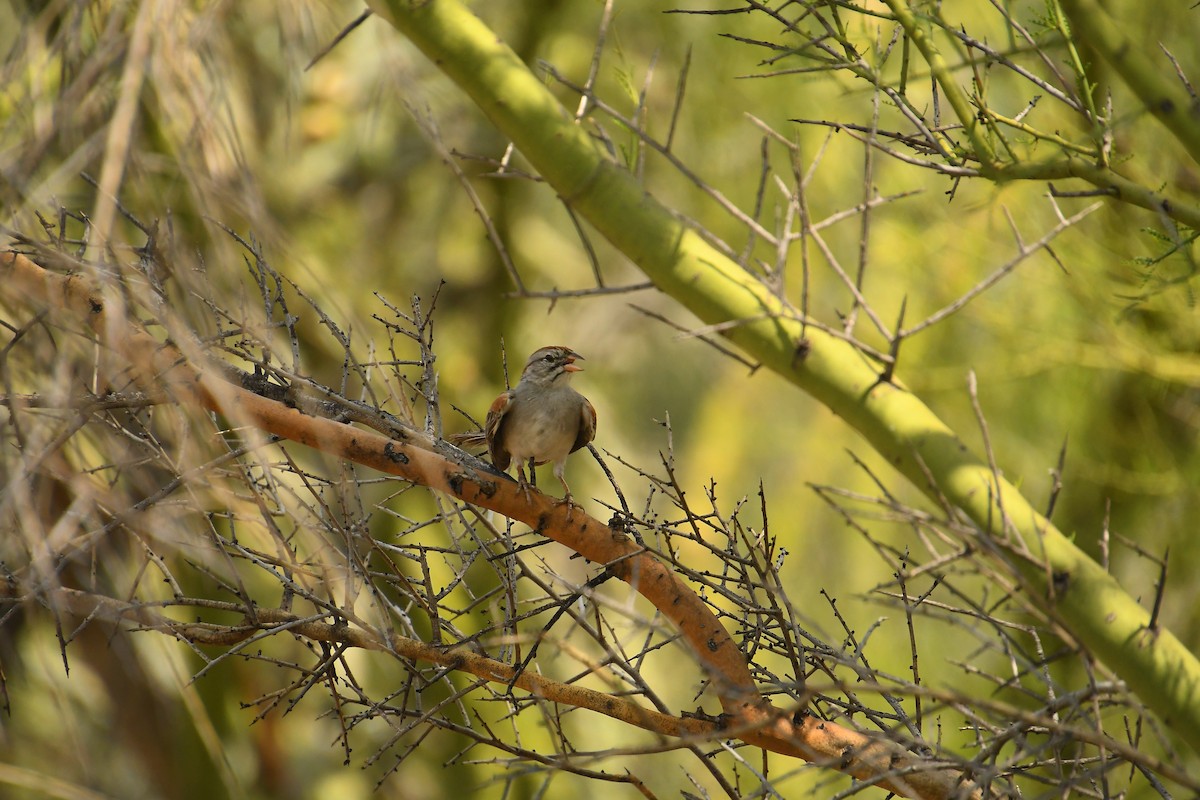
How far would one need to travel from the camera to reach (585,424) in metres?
5.03

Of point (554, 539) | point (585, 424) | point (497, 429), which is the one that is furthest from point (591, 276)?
point (554, 539)

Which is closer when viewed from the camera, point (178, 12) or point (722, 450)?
point (178, 12)

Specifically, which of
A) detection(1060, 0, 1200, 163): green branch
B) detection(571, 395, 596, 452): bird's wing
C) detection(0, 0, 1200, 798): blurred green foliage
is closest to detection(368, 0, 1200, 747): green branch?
detection(0, 0, 1200, 798): blurred green foliage

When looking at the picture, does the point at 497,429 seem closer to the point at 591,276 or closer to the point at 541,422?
the point at 541,422

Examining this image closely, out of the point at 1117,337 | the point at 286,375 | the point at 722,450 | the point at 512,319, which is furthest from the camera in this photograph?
the point at 722,450

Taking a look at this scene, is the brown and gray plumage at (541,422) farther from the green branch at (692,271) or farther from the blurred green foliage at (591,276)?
the green branch at (692,271)

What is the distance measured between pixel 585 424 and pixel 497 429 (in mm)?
400

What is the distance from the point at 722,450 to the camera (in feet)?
37.9

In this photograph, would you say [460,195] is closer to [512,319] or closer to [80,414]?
[512,319]

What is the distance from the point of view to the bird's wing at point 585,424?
5.00 meters

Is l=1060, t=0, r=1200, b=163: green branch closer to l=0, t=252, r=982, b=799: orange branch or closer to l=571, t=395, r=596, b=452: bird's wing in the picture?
l=0, t=252, r=982, b=799: orange branch

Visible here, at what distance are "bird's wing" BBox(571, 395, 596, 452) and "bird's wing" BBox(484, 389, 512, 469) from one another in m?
0.31

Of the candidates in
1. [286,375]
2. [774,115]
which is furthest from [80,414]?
[774,115]

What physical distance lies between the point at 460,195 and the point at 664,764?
6554mm
